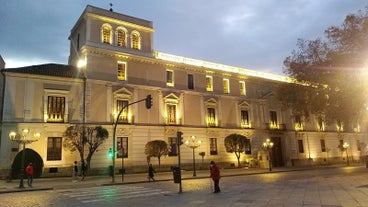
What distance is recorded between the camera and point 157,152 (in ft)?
101

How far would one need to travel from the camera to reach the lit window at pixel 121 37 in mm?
33844

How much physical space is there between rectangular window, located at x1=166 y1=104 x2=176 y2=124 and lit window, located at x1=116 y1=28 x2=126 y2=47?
8.44m

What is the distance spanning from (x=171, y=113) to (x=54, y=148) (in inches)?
518

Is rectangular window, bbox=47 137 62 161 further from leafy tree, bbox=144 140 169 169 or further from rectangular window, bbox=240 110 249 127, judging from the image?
rectangular window, bbox=240 110 249 127

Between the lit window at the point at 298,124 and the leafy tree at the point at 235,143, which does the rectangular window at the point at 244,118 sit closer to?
the leafy tree at the point at 235,143

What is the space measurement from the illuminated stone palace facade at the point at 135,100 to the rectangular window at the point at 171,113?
0.11 metres

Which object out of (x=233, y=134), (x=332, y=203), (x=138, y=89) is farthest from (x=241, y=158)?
(x=332, y=203)

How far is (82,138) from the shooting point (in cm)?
2605

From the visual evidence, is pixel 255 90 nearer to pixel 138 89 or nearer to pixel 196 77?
pixel 196 77

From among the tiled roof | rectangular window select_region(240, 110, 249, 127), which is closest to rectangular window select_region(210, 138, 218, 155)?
rectangular window select_region(240, 110, 249, 127)

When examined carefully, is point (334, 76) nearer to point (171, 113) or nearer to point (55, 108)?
point (171, 113)

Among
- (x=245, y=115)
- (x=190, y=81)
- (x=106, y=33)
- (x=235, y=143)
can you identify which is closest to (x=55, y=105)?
(x=106, y=33)

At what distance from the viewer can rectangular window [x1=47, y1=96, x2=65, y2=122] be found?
28.3 m

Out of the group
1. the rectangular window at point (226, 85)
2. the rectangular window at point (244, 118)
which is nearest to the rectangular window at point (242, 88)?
the rectangular window at point (226, 85)
